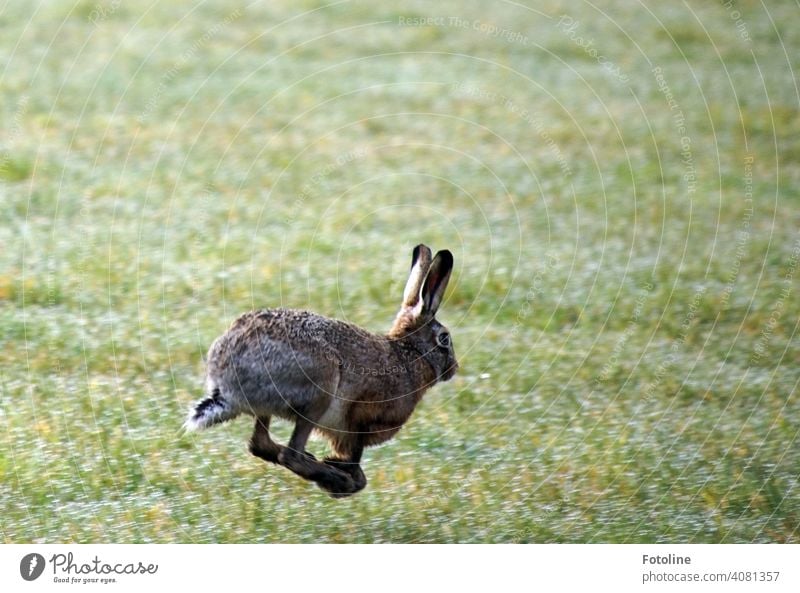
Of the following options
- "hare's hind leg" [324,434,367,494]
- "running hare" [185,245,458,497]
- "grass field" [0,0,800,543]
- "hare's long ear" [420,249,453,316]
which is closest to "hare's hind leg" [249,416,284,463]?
"running hare" [185,245,458,497]

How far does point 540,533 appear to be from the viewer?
26.8 feet

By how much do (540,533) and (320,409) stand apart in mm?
1796

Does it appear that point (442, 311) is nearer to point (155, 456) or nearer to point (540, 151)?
point (155, 456)

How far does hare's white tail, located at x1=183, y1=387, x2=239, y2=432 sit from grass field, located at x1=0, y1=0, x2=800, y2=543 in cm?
84

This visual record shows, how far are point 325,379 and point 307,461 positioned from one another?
1.69ft

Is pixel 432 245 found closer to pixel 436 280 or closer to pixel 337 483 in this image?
pixel 436 280

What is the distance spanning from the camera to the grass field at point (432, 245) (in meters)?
8.56

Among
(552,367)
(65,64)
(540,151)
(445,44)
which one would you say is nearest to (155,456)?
(552,367)

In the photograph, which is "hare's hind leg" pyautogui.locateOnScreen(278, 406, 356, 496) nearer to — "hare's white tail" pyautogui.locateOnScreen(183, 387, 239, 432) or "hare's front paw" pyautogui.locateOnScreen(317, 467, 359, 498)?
"hare's front paw" pyautogui.locateOnScreen(317, 467, 359, 498)

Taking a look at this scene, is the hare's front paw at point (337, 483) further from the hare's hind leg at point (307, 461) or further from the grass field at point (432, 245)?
the grass field at point (432, 245)

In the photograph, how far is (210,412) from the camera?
7.18 metres

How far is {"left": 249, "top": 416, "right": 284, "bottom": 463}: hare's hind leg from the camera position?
24.5ft
